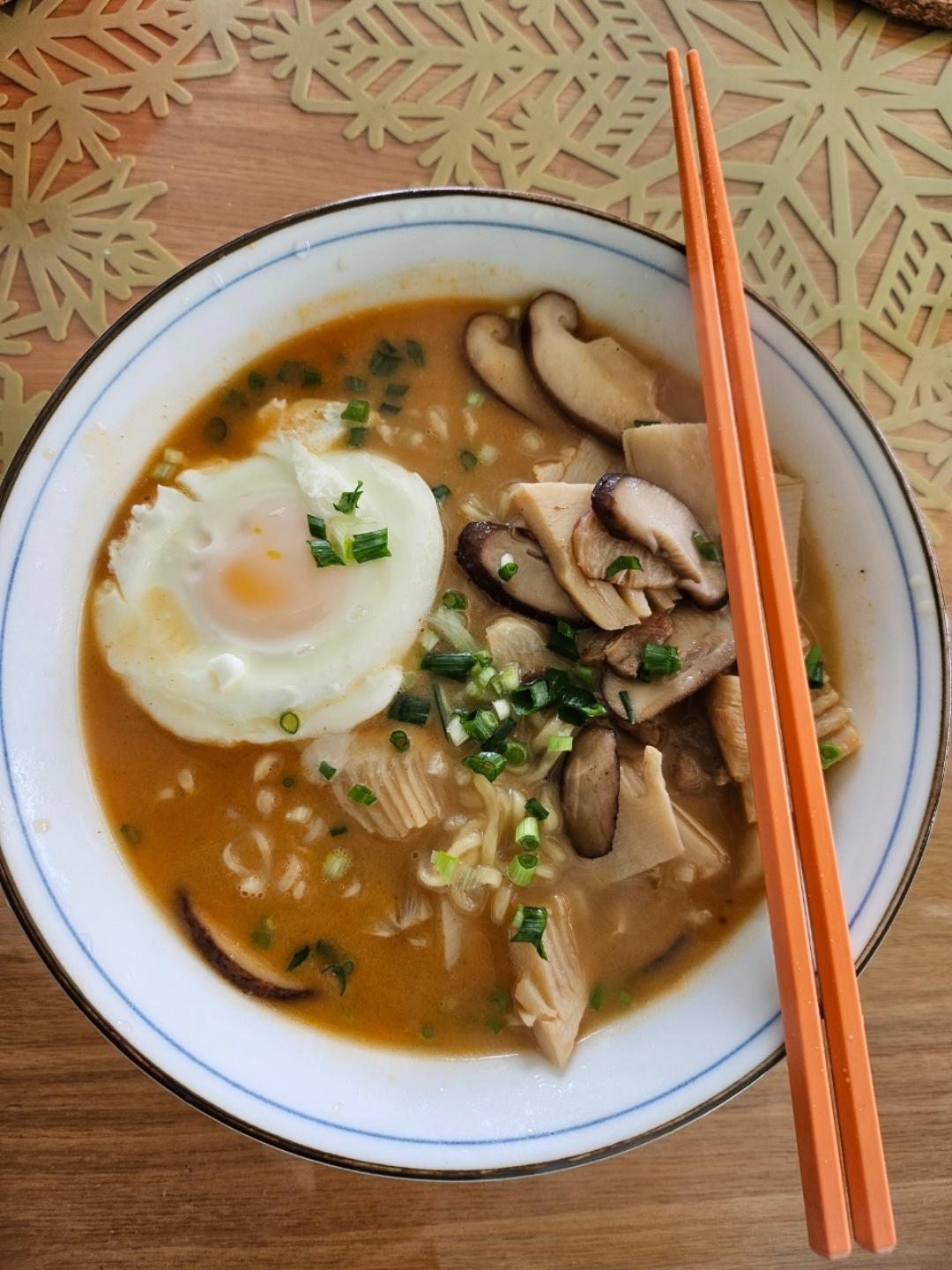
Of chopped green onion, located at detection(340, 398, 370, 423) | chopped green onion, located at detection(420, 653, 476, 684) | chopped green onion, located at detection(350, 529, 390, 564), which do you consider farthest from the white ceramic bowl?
chopped green onion, located at detection(420, 653, 476, 684)

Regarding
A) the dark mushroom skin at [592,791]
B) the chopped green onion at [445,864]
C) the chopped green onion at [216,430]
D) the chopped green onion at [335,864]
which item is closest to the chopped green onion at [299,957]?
the chopped green onion at [335,864]

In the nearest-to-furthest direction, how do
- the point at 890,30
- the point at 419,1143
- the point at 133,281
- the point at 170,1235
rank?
the point at 419,1143 < the point at 170,1235 < the point at 133,281 < the point at 890,30

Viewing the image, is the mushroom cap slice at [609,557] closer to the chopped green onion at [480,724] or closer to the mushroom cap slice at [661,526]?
the mushroom cap slice at [661,526]

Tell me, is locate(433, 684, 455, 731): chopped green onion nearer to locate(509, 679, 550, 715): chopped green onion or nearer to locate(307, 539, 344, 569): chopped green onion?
locate(509, 679, 550, 715): chopped green onion

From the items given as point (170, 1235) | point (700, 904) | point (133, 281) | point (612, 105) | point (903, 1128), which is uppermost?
point (612, 105)

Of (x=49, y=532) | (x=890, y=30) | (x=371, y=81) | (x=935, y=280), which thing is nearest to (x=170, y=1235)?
(x=49, y=532)

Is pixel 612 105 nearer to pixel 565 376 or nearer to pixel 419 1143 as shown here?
Result: pixel 565 376
